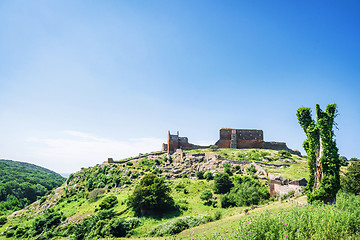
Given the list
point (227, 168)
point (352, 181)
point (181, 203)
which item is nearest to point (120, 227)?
point (181, 203)

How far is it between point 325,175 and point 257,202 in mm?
12448

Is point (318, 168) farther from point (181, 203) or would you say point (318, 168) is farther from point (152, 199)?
point (152, 199)

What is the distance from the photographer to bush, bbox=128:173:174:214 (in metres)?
31.4

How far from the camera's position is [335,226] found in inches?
319

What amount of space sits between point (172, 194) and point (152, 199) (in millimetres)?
7153

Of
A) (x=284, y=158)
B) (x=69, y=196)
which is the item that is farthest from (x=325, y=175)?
(x=69, y=196)

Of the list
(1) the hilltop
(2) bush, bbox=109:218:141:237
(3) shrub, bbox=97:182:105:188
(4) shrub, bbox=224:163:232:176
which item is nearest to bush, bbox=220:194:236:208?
(1) the hilltop

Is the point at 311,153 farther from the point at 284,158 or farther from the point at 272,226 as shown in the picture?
the point at 284,158

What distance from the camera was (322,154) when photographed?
15453mm

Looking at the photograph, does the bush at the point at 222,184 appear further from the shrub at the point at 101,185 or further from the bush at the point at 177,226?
the shrub at the point at 101,185

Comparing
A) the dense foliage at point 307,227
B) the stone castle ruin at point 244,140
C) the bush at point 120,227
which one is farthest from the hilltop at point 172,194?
the dense foliage at point 307,227

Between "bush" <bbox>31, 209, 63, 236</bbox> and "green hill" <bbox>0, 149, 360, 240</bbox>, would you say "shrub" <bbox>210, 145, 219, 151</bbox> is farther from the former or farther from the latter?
"bush" <bbox>31, 209, 63, 236</bbox>

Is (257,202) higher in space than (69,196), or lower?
higher

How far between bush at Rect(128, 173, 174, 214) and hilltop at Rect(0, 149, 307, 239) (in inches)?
52.0
